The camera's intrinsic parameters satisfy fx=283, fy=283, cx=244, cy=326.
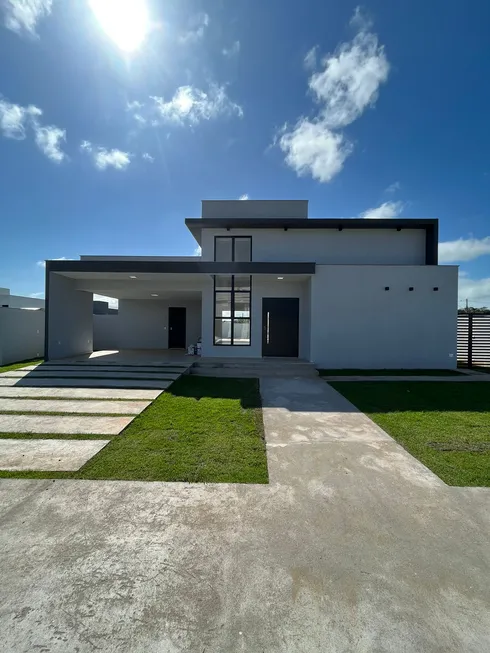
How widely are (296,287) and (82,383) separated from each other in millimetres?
7912

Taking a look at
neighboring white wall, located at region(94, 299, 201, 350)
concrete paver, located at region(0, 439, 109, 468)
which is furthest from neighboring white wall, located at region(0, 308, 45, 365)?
concrete paver, located at region(0, 439, 109, 468)

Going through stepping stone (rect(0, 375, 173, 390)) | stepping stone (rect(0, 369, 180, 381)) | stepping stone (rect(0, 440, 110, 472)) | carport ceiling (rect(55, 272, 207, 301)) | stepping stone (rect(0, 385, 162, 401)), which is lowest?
stepping stone (rect(0, 440, 110, 472))

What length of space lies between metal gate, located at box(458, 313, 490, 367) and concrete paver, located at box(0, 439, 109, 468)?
43.2 feet

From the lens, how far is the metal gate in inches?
444

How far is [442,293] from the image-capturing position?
392 inches

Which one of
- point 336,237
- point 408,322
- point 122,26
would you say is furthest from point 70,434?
point 336,237

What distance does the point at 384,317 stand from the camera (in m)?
9.94

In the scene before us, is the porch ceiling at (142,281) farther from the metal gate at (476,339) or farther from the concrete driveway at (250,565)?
the concrete driveway at (250,565)

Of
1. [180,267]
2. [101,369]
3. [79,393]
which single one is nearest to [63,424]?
[79,393]

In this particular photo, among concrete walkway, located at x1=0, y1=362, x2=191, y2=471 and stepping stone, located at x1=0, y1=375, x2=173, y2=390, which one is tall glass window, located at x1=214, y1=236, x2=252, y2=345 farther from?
stepping stone, located at x1=0, y1=375, x2=173, y2=390

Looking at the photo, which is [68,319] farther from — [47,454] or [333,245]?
[333,245]

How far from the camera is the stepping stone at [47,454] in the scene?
3256 mm

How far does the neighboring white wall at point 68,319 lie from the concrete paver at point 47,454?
7643mm

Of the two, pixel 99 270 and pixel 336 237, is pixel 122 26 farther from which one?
pixel 336 237
